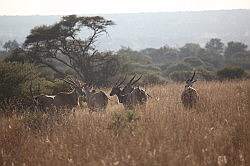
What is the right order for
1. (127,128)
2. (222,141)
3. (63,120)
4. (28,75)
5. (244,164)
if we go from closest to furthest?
(244,164)
(222,141)
(127,128)
(63,120)
(28,75)

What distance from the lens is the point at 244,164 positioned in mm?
5004

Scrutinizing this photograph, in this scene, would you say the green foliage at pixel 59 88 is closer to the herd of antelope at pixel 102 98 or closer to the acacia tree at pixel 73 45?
the herd of antelope at pixel 102 98

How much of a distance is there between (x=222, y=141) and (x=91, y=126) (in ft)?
7.91

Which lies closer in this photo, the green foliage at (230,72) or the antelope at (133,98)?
the antelope at (133,98)

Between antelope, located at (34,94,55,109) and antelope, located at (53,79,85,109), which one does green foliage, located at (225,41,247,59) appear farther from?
antelope, located at (34,94,55,109)

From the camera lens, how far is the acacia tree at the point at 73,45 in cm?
2897

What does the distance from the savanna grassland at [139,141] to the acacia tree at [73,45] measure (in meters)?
20.7

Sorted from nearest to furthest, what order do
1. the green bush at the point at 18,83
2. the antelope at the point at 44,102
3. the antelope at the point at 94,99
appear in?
the antelope at the point at 44,102
the antelope at the point at 94,99
the green bush at the point at 18,83

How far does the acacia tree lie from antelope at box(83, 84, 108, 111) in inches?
671

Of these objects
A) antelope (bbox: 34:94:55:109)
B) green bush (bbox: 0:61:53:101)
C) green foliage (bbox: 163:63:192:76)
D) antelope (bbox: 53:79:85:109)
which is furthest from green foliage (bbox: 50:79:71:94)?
green foliage (bbox: 163:63:192:76)

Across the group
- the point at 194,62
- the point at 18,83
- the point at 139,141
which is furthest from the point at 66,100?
the point at 194,62

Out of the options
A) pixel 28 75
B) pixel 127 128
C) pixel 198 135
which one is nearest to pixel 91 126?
pixel 127 128

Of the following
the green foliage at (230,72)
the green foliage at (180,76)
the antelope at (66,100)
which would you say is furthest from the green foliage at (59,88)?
the green foliage at (180,76)

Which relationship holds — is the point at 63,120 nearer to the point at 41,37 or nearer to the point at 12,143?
the point at 12,143
